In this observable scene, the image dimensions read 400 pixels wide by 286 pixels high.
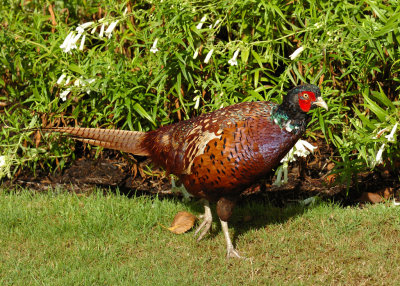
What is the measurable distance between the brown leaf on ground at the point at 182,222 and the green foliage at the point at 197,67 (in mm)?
851

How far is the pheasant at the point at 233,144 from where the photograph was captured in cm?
391

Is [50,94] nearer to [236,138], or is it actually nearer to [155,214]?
[155,214]

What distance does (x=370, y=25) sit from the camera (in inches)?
170

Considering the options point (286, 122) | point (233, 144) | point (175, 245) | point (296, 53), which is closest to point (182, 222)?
point (175, 245)

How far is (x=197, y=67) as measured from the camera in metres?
4.89

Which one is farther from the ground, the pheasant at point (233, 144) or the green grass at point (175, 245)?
the pheasant at point (233, 144)

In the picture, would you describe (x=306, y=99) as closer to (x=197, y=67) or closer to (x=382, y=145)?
(x=382, y=145)

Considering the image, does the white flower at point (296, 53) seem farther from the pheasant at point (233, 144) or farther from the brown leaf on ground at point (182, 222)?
the brown leaf on ground at point (182, 222)

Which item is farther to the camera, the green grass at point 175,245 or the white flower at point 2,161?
the white flower at point 2,161

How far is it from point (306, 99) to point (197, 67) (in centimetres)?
129

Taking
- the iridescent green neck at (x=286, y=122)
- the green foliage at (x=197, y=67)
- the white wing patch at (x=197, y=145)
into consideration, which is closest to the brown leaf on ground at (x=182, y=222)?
the white wing patch at (x=197, y=145)

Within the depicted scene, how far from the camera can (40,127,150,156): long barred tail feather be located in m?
4.66

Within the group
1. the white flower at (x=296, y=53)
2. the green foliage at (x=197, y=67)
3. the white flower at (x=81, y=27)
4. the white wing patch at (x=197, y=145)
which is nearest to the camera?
the white wing patch at (x=197, y=145)

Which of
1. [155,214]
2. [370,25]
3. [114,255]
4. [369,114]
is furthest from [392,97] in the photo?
[114,255]
